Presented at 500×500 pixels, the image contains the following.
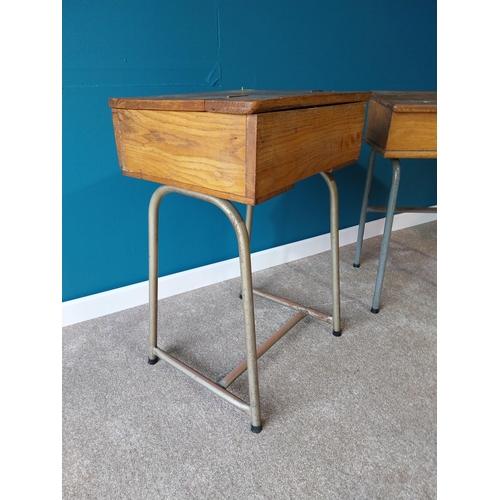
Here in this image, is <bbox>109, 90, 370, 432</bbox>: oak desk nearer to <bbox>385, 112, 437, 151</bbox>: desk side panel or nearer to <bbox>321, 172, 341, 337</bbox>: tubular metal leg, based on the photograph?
<bbox>321, 172, 341, 337</bbox>: tubular metal leg

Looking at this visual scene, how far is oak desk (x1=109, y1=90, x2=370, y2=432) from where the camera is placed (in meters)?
0.73

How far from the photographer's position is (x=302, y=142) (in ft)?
2.80

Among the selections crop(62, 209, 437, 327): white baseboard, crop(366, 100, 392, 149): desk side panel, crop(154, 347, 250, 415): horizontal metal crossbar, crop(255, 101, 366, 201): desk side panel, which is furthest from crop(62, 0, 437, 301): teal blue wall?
crop(255, 101, 366, 201): desk side panel

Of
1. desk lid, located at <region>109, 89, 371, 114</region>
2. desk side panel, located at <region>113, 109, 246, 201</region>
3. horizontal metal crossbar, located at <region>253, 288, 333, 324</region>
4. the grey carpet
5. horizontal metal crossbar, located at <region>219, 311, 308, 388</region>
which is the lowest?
the grey carpet

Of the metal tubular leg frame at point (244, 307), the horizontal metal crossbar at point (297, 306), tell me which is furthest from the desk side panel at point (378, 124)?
the metal tubular leg frame at point (244, 307)

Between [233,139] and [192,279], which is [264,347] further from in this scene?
[233,139]

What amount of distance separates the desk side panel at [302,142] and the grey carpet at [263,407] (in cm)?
57

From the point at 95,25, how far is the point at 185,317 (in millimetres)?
946

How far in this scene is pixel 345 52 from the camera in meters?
1.78

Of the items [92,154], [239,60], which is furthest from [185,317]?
[239,60]

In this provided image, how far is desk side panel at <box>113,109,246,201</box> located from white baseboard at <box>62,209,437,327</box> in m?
0.65

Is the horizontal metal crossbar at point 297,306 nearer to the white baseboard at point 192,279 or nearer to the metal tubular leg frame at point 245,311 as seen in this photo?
the metal tubular leg frame at point 245,311

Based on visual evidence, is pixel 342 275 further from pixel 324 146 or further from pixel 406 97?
pixel 324 146
